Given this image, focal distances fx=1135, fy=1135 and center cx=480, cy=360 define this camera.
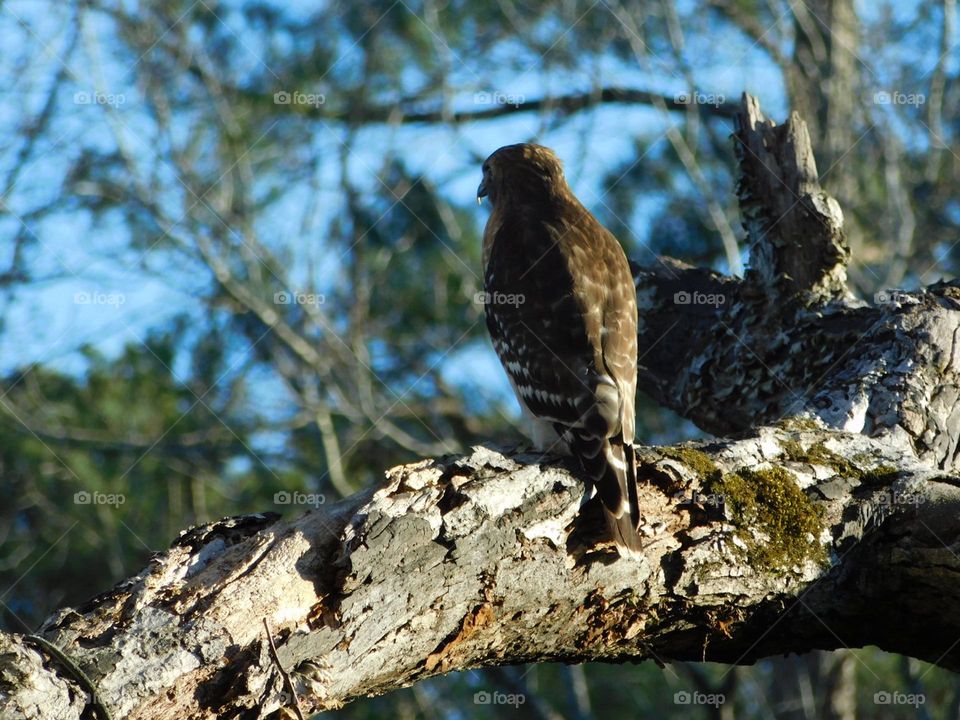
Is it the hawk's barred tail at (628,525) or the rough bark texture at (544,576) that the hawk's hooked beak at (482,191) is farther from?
the hawk's barred tail at (628,525)

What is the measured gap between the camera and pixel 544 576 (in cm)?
279

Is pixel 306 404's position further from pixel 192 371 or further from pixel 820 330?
pixel 820 330

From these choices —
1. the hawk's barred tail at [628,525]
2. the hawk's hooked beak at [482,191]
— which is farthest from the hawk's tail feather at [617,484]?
the hawk's hooked beak at [482,191]

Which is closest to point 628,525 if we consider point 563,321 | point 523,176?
point 563,321

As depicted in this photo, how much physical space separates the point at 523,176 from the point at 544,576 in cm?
299

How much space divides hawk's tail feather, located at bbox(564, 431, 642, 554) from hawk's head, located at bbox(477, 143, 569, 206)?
84.4 inches

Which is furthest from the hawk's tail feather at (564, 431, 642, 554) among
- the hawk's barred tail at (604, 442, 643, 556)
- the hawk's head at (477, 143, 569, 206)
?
the hawk's head at (477, 143, 569, 206)

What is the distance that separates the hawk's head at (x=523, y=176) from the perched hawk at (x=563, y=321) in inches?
0.9

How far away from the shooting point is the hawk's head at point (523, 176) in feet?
17.4

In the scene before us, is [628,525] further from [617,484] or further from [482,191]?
[482,191]

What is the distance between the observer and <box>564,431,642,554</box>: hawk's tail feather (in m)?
2.86

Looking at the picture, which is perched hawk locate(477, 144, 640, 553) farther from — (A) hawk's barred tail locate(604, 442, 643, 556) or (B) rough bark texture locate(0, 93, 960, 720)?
(B) rough bark texture locate(0, 93, 960, 720)

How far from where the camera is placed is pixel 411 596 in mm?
2602

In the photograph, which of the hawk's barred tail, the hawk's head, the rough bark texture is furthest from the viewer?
the hawk's head
